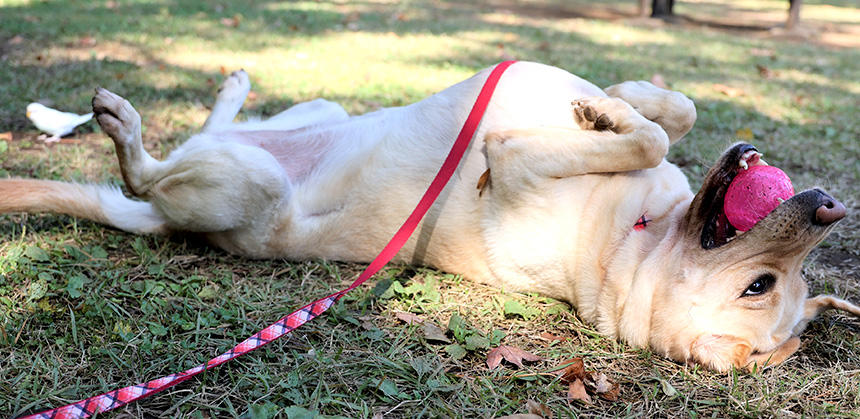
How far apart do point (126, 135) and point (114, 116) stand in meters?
0.10

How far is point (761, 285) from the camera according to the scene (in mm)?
2271

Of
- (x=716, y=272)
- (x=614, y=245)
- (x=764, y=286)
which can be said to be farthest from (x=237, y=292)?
(x=764, y=286)

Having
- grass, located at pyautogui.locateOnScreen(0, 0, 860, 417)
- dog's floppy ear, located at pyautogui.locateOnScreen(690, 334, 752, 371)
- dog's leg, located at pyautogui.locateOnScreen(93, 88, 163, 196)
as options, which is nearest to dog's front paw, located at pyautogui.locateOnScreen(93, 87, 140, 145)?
dog's leg, located at pyautogui.locateOnScreen(93, 88, 163, 196)

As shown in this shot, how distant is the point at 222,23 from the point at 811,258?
7.25 m

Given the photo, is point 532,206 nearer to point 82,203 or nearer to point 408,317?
point 408,317

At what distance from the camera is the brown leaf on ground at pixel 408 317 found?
2.61 meters

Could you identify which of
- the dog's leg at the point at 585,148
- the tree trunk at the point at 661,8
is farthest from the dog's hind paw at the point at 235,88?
the tree trunk at the point at 661,8

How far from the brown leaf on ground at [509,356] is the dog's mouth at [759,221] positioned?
2.53 feet

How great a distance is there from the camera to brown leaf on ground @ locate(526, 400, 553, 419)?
2.09 meters

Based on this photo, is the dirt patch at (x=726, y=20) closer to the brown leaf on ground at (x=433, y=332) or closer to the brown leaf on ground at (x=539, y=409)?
the brown leaf on ground at (x=433, y=332)

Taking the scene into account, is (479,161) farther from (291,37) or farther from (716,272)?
(291,37)

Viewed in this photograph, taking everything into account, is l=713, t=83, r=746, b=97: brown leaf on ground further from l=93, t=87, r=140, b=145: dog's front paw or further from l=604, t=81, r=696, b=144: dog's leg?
l=93, t=87, r=140, b=145: dog's front paw

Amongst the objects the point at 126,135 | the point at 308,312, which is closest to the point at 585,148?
the point at 308,312

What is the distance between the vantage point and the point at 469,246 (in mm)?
2816
